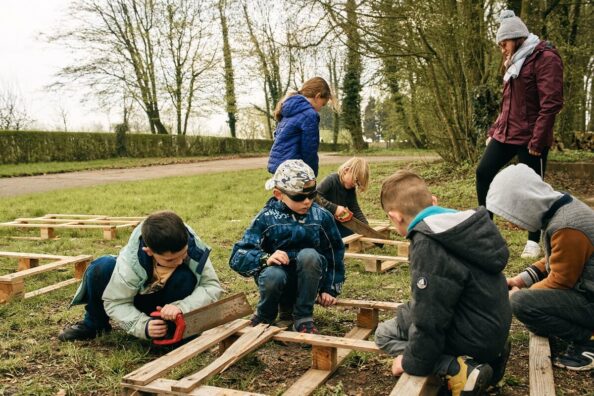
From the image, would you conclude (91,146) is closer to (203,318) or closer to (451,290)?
(203,318)

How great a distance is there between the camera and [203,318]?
279 centimetres

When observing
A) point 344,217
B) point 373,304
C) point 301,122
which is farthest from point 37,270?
point 344,217

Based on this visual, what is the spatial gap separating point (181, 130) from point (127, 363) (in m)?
27.2

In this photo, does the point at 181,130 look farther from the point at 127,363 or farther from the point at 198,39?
the point at 127,363

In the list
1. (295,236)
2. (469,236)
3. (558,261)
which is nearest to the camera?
(469,236)

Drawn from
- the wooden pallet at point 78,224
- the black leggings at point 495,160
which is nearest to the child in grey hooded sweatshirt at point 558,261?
the black leggings at point 495,160

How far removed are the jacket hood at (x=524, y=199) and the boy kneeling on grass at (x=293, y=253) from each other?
100cm

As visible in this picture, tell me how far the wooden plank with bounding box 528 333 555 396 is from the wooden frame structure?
1.72 metres

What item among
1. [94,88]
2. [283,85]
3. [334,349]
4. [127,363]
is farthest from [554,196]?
[283,85]

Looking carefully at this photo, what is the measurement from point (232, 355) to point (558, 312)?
1525 millimetres

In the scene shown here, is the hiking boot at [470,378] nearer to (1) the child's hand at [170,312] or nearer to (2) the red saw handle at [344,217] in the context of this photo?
(1) the child's hand at [170,312]

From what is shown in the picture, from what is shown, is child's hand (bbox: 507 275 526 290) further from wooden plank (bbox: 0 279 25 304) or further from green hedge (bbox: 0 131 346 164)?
green hedge (bbox: 0 131 346 164)

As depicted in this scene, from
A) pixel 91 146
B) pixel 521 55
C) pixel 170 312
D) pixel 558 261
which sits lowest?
pixel 170 312

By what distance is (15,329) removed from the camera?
10.9 ft
